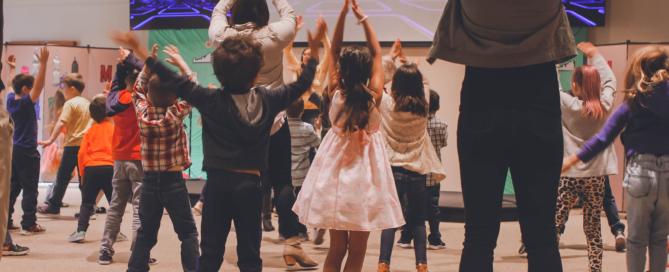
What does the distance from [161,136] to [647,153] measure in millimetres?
2540

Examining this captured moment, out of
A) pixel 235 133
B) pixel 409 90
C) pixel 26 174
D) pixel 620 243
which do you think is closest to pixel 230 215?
pixel 235 133

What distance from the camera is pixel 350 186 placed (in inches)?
161

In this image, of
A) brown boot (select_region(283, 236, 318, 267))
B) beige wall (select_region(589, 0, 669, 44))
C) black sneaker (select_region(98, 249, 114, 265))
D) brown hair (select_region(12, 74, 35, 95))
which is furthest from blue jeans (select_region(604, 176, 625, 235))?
brown hair (select_region(12, 74, 35, 95))

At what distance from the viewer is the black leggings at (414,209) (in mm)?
4996

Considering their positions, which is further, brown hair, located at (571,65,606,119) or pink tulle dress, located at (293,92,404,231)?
brown hair, located at (571,65,606,119)

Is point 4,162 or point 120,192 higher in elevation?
point 4,162

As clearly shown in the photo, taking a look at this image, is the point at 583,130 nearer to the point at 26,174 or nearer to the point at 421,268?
the point at 421,268

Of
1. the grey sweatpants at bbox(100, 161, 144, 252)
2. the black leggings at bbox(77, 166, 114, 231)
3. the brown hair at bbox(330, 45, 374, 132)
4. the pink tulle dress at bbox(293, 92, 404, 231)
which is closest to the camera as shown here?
the pink tulle dress at bbox(293, 92, 404, 231)

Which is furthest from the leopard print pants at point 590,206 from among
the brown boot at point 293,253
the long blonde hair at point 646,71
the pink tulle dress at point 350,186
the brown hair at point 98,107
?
the brown hair at point 98,107

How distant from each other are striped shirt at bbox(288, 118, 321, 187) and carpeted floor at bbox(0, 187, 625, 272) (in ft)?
1.87

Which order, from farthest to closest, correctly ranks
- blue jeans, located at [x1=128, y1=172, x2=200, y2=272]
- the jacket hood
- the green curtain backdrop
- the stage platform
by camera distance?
the green curtain backdrop < the stage platform < blue jeans, located at [x1=128, y1=172, x2=200, y2=272] < the jacket hood

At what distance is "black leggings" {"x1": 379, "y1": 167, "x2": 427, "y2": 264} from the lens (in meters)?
5.00

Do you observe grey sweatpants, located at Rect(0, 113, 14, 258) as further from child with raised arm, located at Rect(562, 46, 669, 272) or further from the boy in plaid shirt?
child with raised arm, located at Rect(562, 46, 669, 272)

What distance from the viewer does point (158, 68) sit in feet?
10.7
